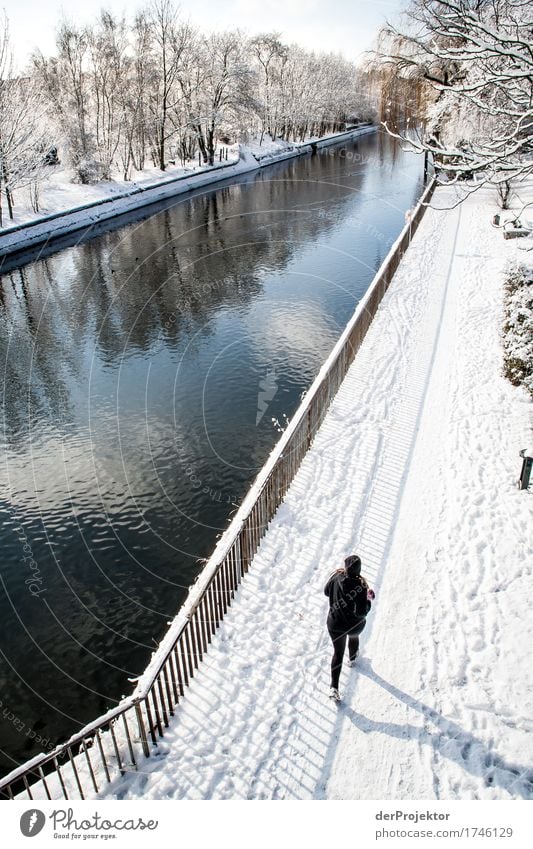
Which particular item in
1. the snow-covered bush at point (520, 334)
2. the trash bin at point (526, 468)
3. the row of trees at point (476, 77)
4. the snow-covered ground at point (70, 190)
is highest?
the row of trees at point (476, 77)

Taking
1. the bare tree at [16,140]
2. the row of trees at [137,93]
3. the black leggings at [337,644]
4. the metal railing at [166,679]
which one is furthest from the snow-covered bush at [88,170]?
the black leggings at [337,644]

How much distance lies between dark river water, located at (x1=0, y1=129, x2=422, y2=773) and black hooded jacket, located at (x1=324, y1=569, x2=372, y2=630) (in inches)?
149

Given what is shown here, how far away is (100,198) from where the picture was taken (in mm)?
44219

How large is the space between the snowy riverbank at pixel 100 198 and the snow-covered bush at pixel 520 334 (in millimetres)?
29445

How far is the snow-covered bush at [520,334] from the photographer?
12641mm

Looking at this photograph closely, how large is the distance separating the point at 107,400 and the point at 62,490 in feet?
14.4

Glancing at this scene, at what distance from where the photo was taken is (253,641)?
7.16 meters

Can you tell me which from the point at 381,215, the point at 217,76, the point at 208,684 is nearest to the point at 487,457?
the point at 208,684

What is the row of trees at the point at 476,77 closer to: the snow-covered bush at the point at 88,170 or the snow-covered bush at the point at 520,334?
the snow-covered bush at the point at 520,334

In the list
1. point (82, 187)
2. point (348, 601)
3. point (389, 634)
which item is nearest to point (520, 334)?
point (389, 634)

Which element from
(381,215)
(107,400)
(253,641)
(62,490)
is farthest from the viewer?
(381,215)

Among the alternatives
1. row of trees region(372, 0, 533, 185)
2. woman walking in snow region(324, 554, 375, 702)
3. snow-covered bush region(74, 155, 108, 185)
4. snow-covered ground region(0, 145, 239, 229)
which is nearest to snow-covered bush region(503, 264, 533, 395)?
row of trees region(372, 0, 533, 185)

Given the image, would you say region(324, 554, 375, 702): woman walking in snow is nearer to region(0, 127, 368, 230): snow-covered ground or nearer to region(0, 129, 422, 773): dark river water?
region(0, 129, 422, 773): dark river water
